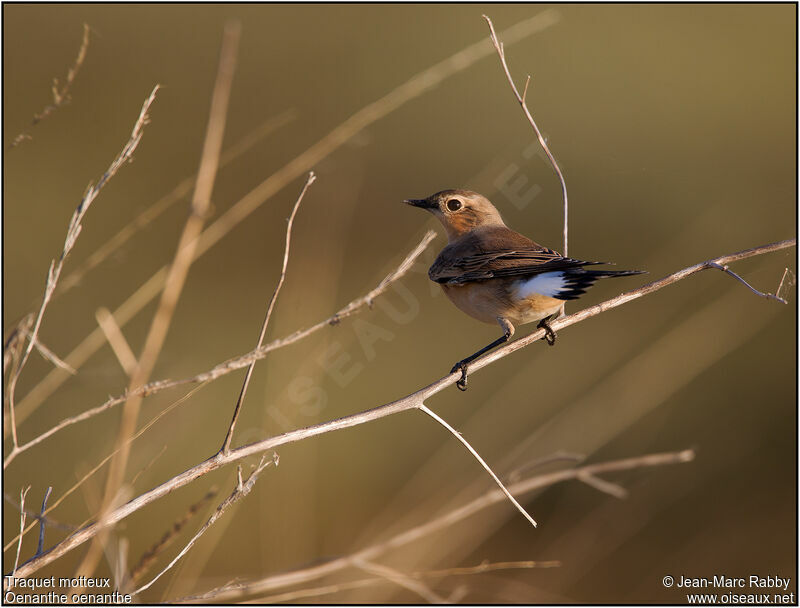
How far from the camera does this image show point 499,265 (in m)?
3.90

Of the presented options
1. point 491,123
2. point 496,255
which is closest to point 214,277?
point 491,123

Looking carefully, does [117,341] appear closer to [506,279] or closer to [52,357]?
[52,357]

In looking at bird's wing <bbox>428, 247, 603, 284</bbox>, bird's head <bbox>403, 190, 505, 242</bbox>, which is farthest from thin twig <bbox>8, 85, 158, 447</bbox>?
bird's head <bbox>403, 190, 505, 242</bbox>

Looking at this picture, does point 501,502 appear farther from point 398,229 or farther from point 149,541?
point 398,229

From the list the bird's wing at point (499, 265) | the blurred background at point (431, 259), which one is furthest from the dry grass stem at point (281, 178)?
the blurred background at point (431, 259)

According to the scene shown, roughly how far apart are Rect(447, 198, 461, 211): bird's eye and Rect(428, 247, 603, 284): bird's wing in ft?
1.94

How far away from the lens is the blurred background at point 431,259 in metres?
6.52

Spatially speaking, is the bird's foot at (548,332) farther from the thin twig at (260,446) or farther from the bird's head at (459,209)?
the bird's head at (459,209)

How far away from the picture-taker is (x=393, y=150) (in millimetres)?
10211

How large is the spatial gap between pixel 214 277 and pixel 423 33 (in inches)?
187

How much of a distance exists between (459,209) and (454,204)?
5 cm

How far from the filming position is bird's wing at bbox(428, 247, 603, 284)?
138 inches

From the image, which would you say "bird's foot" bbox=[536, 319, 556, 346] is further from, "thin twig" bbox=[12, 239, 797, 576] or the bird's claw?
"thin twig" bbox=[12, 239, 797, 576]

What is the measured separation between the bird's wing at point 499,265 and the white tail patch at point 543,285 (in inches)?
1.4
